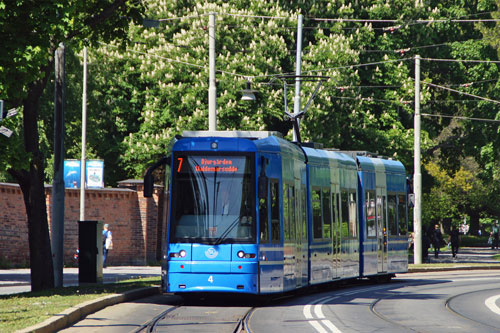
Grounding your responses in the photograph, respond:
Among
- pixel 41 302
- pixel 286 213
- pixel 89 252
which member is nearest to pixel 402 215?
pixel 89 252

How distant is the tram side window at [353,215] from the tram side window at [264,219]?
663 centimetres

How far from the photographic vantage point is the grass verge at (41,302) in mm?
13906

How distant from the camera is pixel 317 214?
22672 millimetres

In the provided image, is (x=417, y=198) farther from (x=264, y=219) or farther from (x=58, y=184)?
(x=264, y=219)

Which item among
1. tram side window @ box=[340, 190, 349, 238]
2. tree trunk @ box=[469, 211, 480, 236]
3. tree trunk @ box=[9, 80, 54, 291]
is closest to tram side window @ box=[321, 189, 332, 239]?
tram side window @ box=[340, 190, 349, 238]

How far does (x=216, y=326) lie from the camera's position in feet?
49.1

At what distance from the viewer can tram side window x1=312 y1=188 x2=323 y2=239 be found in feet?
73.8

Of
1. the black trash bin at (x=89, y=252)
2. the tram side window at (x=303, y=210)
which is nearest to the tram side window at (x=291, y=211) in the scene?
the tram side window at (x=303, y=210)

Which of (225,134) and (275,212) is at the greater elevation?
(225,134)

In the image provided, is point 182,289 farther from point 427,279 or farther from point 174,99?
point 174,99

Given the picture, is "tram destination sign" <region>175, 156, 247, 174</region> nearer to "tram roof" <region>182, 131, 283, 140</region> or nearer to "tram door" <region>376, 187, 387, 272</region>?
"tram roof" <region>182, 131, 283, 140</region>

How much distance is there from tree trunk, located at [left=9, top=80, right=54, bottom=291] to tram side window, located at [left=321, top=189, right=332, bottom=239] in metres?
6.22

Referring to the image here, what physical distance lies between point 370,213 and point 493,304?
6355mm

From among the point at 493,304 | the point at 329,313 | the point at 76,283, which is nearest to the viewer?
the point at 329,313
